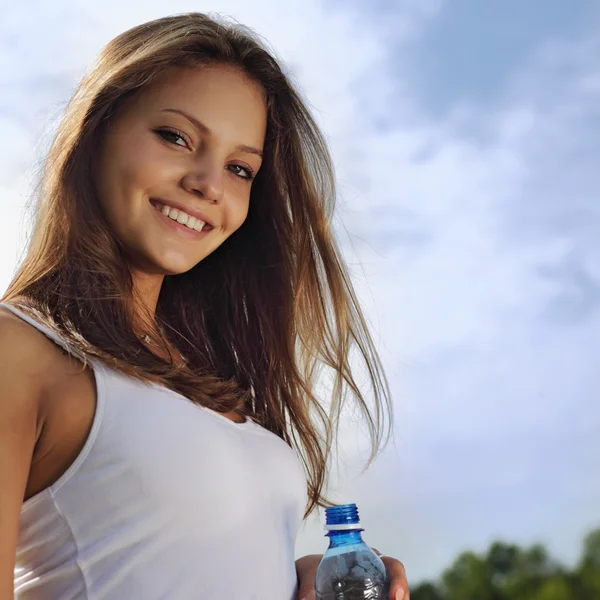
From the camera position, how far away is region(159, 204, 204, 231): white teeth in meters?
2.40

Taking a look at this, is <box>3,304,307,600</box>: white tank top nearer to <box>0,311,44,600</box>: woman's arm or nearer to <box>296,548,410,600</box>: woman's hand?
<box>0,311,44,600</box>: woman's arm

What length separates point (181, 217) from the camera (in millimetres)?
2439

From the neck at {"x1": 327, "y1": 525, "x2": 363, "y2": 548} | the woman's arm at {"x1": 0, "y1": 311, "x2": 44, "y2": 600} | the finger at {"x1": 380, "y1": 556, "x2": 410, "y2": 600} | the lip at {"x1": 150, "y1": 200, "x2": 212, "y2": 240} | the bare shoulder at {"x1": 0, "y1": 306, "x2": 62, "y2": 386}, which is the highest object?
the lip at {"x1": 150, "y1": 200, "x2": 212, "y2": 240}

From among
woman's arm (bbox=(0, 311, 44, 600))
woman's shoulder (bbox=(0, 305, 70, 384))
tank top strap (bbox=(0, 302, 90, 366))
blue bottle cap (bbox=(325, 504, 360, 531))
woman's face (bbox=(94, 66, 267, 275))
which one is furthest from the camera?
woman's face (bbox=(94, 66, 267, 275))

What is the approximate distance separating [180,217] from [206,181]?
128 millimetres

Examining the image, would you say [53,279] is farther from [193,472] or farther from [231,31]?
[231,31]

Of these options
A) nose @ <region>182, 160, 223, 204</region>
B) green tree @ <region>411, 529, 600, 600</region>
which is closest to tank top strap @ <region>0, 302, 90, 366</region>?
nose @ <region>182, 160, 223, 204</region>

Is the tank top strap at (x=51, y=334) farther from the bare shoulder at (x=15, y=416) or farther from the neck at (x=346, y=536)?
the neck at (x=346, y=536)

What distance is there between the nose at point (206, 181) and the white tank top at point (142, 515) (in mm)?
646

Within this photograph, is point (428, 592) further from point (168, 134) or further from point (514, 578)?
point (168, 134)

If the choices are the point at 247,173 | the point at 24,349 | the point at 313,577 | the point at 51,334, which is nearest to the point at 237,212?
→ the point at 247,173

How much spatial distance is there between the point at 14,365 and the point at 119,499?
0.35m

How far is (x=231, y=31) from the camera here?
2809mm

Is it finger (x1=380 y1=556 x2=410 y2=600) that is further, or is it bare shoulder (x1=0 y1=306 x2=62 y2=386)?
finger (x1=380 y1=556 x2=410 y2=600)
